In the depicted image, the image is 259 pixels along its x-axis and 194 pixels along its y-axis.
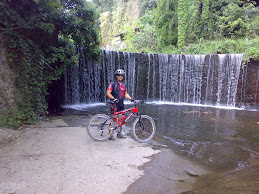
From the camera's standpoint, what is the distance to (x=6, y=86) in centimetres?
566

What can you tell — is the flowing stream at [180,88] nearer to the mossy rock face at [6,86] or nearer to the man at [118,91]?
the man at [118,91]

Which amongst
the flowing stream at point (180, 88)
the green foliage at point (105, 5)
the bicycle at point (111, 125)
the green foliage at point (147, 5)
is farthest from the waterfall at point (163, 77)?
the green foliage at point (105, 5)

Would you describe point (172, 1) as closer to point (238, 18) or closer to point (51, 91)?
point (238, 18)

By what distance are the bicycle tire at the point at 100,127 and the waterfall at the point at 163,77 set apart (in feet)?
26.7

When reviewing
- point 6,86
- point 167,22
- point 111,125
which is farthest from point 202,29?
point 6,86

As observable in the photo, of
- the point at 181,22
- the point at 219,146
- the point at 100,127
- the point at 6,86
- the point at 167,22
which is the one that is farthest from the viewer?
the point at 167,22

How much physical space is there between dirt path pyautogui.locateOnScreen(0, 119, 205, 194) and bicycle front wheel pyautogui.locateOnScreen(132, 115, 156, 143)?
0.82 ft

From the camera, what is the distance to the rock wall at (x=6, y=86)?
18.1 ft

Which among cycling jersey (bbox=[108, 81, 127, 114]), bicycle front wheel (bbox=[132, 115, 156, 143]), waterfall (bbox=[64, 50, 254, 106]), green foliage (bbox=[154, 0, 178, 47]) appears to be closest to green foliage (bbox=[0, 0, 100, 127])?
cycling jersey (bbox=[108, 81, 127, 114])

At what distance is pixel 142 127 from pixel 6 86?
4.07 meters

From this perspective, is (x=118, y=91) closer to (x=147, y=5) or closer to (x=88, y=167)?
(x=88, y=167)

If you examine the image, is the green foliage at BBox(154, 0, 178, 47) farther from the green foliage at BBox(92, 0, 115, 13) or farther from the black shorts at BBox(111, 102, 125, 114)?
the green foliage at BBox(92, 0, 115, 13)

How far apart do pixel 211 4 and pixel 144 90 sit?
11.5 metres

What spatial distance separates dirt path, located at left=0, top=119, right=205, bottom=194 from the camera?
9.09ft
